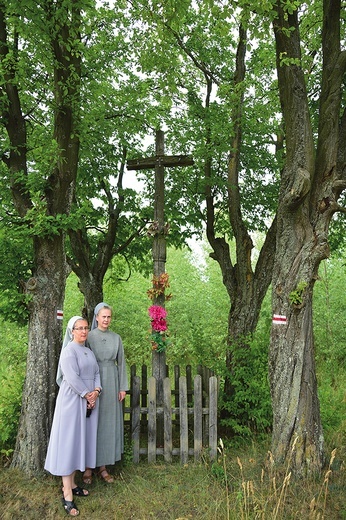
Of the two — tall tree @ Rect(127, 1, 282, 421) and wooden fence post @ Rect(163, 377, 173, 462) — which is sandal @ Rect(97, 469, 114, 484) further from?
tall tree @ Rect(127, 1, 282, 421)

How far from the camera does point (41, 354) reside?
20.8ft

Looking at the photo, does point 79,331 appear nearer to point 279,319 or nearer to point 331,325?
point 279,319

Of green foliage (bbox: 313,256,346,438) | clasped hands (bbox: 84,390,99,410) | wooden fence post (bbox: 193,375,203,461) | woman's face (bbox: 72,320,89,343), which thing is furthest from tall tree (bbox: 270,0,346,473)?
green foliage (bbox: 313,256,346,438)

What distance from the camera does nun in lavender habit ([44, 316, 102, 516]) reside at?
5211 mm

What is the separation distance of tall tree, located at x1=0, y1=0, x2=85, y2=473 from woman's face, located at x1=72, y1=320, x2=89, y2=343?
108 cm

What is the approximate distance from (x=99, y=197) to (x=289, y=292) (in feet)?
23.3

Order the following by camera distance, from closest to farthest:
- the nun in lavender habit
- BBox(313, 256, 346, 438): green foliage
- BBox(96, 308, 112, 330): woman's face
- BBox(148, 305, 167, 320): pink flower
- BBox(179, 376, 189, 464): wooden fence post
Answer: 1. the nun in lavender habit
2. BBox(96, 308, 112, 330): woman's face
3. BBox(179, 376, 189, 464): wooden fence post
4. BBox(148, 305, 167, 320): pink flower
5. BBox(313, 256, 346, 438): green foliage

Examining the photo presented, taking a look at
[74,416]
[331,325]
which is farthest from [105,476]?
[331,325]

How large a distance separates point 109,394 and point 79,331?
105 cm

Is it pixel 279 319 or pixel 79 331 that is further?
pixel 279 319

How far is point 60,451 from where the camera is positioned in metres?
5.21

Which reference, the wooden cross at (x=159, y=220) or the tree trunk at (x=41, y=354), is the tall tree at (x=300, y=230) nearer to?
the wooden cross at (x=159, y=220)

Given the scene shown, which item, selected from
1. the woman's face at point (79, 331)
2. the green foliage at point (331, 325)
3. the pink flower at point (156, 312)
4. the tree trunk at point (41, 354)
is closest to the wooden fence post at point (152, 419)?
the pink flower at point (156, 312)

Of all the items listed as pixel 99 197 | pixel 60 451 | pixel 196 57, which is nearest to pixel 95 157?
pixel 99 197
